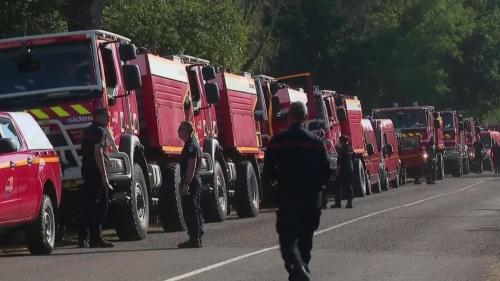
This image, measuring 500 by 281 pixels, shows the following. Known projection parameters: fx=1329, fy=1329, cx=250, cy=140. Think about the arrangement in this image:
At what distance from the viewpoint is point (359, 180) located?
122 feet

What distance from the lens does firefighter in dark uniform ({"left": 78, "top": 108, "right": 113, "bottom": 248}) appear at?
17922 millimetres

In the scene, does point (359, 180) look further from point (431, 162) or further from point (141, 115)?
point (141, 115)

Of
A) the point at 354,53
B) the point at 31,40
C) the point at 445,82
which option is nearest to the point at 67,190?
the point at 31,40

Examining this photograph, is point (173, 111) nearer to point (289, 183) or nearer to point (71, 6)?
point (71, 6)

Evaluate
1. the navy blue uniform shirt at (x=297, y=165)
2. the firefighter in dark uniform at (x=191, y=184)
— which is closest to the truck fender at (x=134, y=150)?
the firefighter in dark uniform at (x=191, y=184)

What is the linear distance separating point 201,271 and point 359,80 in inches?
2214

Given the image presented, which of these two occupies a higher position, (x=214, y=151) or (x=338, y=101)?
(x=338, y=101)

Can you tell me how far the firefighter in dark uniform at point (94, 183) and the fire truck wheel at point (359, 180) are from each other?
61.2 feet

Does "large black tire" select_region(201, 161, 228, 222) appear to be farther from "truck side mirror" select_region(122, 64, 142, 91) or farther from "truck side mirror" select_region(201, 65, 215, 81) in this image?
"truck side mirror" select_region(122, 64, 142, 91)

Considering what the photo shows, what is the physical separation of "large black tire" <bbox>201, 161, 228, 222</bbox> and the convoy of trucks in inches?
0.9

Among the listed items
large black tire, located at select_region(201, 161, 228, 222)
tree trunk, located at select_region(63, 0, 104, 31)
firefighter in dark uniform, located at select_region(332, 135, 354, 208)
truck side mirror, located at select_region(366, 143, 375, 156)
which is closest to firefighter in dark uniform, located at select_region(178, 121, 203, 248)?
large black tire, located at select_region(201, 161, 228, 222)

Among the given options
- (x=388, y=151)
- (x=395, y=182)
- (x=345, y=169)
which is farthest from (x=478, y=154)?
(x=345, y=169)

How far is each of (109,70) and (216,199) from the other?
17.3ft

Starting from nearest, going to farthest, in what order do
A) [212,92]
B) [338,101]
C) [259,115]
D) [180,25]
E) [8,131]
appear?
[8,131], [212,92], [259,115], [180,25], [338,101]
